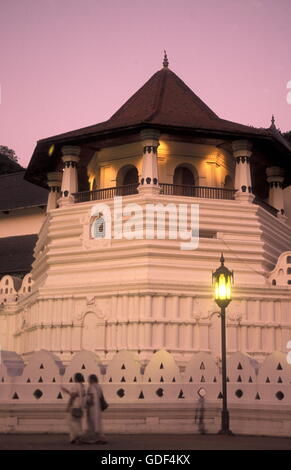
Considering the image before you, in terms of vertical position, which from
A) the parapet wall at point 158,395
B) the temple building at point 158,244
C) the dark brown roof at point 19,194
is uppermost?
the dark brown roof at point 19,194

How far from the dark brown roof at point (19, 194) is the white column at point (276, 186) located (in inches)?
642

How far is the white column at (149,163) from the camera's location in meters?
28.4

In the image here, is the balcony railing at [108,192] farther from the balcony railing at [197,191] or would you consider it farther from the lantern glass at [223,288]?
the lantern glass at [223,288]

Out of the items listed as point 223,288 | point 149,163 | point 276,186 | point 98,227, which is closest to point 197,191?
point 149,163

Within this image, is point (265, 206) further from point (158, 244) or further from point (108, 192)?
point (108, 192)

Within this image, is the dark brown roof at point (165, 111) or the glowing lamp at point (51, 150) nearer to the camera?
the dark brown roof at point (165, 111)

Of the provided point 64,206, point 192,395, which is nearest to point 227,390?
point 192,395

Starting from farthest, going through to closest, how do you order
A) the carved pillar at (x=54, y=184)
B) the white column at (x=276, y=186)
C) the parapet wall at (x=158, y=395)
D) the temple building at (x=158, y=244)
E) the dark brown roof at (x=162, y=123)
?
the carved pillar at (x=54, y=184) < the white column at (x=276, y=186) < the dark brown roof at (x=162, y=123) < the temple building at (x=158, y=244) < the parapet wall at (x=158, y=395)

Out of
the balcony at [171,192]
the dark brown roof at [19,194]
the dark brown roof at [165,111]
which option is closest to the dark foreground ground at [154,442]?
the balcony at [171,192]

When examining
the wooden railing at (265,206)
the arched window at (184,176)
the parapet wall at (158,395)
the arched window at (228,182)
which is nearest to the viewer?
the parapet wall at (158,395)

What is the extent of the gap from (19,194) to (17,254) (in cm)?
588

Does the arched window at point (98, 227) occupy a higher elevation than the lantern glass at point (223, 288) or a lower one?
higher

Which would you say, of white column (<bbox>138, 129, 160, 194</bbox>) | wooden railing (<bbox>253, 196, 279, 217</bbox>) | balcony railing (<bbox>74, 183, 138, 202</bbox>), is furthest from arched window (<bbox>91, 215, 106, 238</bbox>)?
wooden railing (<bbox>253, 196, 279, 217</bbox>)
